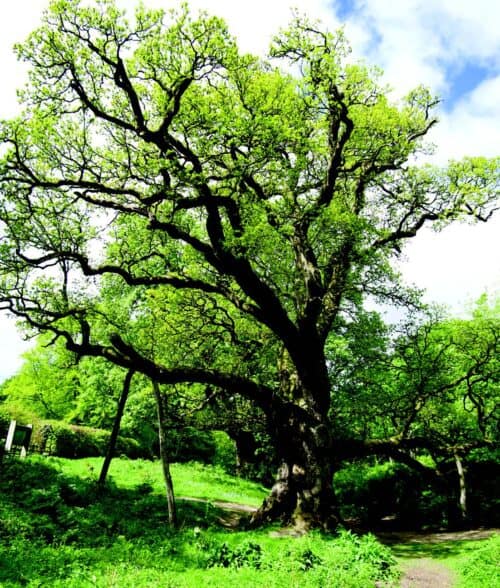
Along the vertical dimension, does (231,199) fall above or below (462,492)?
above

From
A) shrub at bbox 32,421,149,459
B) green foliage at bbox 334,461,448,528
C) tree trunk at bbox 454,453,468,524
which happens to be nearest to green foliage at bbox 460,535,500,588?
tree trunk at bbox 454,453,468,524

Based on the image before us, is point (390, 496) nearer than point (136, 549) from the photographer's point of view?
No

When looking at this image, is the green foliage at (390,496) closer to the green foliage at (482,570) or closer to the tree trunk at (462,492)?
the tree trunk at (462,492)

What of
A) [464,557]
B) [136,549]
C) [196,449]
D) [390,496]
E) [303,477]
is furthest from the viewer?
[196,449]

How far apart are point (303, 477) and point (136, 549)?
18.9 ft

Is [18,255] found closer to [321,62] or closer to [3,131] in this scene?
[3,131]

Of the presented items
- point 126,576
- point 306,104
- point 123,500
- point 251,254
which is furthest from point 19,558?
point 306,104

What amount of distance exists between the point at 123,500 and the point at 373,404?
30.5 feet

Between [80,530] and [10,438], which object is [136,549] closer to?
[80,530]

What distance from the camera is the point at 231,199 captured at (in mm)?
14086

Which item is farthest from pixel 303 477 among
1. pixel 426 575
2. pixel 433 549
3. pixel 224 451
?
pixel 224 451

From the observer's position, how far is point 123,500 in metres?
15.0

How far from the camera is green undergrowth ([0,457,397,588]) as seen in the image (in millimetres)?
7871

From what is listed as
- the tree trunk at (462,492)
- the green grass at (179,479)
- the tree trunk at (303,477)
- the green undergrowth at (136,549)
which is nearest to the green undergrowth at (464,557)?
the green undergrowth at (136,549)
